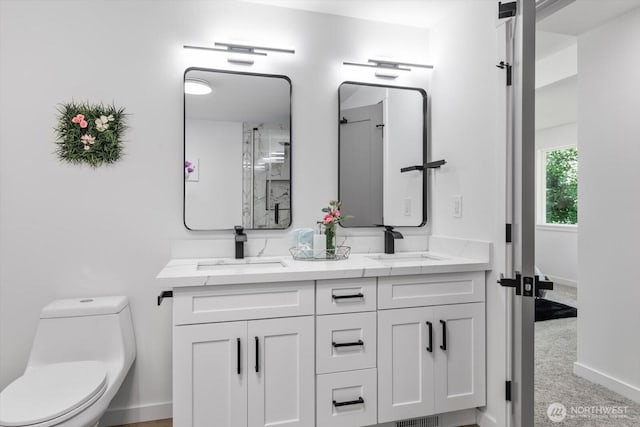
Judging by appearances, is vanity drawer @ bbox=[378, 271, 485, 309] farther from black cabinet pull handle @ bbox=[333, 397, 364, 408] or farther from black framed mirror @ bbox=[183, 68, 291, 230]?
black framed mirror @ bbox=[183, 68, 291, 230]

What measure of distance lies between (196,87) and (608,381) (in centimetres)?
253

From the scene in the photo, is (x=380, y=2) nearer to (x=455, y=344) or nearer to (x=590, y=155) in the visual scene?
(x=590, y=155)

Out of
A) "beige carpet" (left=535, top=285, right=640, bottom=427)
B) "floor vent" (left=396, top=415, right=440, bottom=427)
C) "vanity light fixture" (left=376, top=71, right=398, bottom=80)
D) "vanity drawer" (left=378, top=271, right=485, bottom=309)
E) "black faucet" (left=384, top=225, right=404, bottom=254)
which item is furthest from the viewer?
"vanity light fixture" (left=376, top=71, right=398, bottom=80)

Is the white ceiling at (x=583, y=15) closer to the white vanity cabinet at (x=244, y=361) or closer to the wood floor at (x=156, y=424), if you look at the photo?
the white vanity cabinet at (x=244, y=361)

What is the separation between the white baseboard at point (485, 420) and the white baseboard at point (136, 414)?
68.1 inches

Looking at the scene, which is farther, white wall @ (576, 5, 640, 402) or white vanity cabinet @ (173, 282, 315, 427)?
white vanity cabinet @ (173, 282, 315, 427)

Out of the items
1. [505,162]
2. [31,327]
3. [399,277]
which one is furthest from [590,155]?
[31,327]

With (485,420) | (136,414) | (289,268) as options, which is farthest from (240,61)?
(485,420)

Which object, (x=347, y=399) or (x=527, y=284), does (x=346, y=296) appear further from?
(x=527, y=284)

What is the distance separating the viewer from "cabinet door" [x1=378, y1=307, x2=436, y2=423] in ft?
6.19

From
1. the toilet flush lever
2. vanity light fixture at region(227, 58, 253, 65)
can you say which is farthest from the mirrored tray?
vanity light fixture at region(227, 58, 253, 65)

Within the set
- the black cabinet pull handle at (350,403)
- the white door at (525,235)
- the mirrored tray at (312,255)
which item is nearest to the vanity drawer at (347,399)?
the black cabinet pull handle at (350,403)

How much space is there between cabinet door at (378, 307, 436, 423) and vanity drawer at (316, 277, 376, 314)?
0.35 feet

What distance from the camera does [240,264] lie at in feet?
7.02
